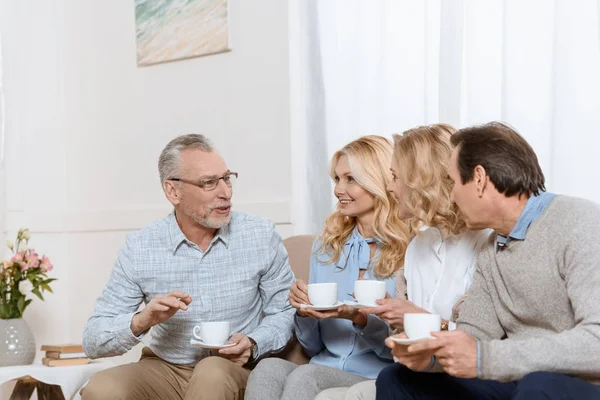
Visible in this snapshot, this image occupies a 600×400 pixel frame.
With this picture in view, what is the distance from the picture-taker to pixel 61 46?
179 inches

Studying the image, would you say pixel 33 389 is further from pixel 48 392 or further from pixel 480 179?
pixel 480 179

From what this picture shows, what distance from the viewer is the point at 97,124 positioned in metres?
4.41

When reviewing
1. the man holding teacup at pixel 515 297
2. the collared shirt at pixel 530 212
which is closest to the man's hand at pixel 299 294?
the man holding teacup at pixel 515 297

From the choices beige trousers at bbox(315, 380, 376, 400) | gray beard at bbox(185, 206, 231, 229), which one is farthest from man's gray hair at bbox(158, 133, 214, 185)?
beige trousers at bbox(315, 380, 376, 400)

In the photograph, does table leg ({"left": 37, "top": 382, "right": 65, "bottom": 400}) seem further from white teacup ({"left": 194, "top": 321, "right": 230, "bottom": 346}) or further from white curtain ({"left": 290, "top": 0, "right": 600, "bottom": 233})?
white teacup ({"left": 194, "top": 321, "right": 230, "bottom": 346})

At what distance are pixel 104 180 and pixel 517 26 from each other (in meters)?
2.34

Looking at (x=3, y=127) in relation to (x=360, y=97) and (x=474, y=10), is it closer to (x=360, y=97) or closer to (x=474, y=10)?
(x=360, y=97)

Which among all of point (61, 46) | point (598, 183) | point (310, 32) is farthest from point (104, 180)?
point (598, 183)

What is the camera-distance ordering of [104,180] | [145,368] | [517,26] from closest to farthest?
[145,368], [517,26], [104,180]

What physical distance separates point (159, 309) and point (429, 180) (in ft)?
2.87

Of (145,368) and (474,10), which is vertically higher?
(474,10)

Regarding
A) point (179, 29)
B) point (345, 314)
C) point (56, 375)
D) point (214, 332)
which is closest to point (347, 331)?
point (345, 314)

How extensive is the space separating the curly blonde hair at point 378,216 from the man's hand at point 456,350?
0.88m

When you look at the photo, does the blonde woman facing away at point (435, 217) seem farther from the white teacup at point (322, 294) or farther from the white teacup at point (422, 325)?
the white teacup at point (422, 325)
